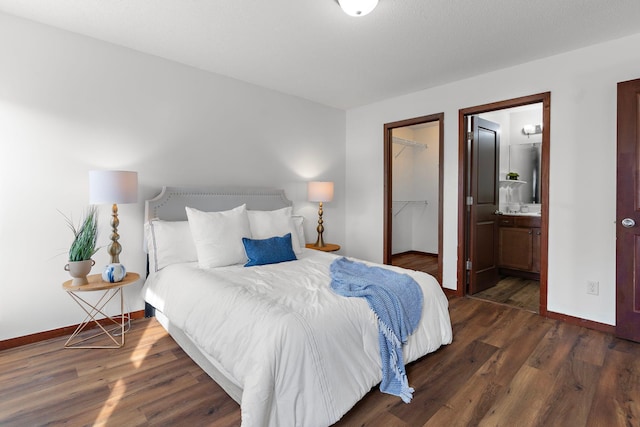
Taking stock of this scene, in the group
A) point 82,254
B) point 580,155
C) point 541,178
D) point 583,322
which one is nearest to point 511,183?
point 541,178

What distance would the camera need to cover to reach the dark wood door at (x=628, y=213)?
2508 mm

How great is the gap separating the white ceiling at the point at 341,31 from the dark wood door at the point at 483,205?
2.68ft

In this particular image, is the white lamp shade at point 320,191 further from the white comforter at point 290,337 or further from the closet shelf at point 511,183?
the closet shelf at point 511,183

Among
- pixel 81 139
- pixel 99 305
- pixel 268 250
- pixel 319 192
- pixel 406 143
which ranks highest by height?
pixel 406 143

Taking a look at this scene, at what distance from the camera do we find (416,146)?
6.23m

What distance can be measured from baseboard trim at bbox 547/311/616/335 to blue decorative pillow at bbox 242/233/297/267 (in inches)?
95.9

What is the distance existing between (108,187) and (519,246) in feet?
15.2

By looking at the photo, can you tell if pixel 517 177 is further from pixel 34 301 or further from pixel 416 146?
pixel 34 301

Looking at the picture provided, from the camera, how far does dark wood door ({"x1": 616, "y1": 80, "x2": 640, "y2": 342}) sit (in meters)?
2.51

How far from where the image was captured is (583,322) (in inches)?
113

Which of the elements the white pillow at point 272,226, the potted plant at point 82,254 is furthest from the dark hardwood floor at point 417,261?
the potted plant at point 82,254

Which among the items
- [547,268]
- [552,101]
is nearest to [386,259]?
[547,268]

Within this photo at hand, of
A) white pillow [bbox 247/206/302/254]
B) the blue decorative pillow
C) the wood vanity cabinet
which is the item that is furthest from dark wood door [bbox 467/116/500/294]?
the blue decorative pillow

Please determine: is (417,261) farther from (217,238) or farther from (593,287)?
(217,238)
